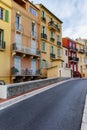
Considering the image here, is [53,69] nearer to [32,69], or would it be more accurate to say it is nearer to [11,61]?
[32,69]

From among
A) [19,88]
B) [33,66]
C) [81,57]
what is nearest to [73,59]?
[81,57]

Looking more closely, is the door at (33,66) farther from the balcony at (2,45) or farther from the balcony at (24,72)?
the balcony at (2,45)

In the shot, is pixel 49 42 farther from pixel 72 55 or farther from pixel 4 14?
pixel 72 55

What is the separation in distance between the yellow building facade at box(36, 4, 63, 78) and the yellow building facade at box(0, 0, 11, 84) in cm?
1138

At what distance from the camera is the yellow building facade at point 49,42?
132 feet

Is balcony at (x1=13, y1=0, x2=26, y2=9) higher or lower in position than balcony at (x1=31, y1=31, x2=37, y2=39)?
higher

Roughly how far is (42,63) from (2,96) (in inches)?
1009

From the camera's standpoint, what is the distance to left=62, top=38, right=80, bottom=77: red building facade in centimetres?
5950

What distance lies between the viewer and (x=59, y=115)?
988cm

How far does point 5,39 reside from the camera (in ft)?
92.8

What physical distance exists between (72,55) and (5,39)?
121 ft

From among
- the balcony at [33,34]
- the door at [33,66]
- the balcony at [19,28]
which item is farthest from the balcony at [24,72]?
the balcony at [19,28]

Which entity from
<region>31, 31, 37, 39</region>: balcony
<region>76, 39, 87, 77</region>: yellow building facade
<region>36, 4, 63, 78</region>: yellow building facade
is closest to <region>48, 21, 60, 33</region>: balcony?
<region>36, 4, 63, 78</region>: yellow building facade

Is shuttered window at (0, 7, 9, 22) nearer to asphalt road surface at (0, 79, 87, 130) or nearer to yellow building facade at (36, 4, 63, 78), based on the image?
yellow building facade at (36, 4, 63, 78)
